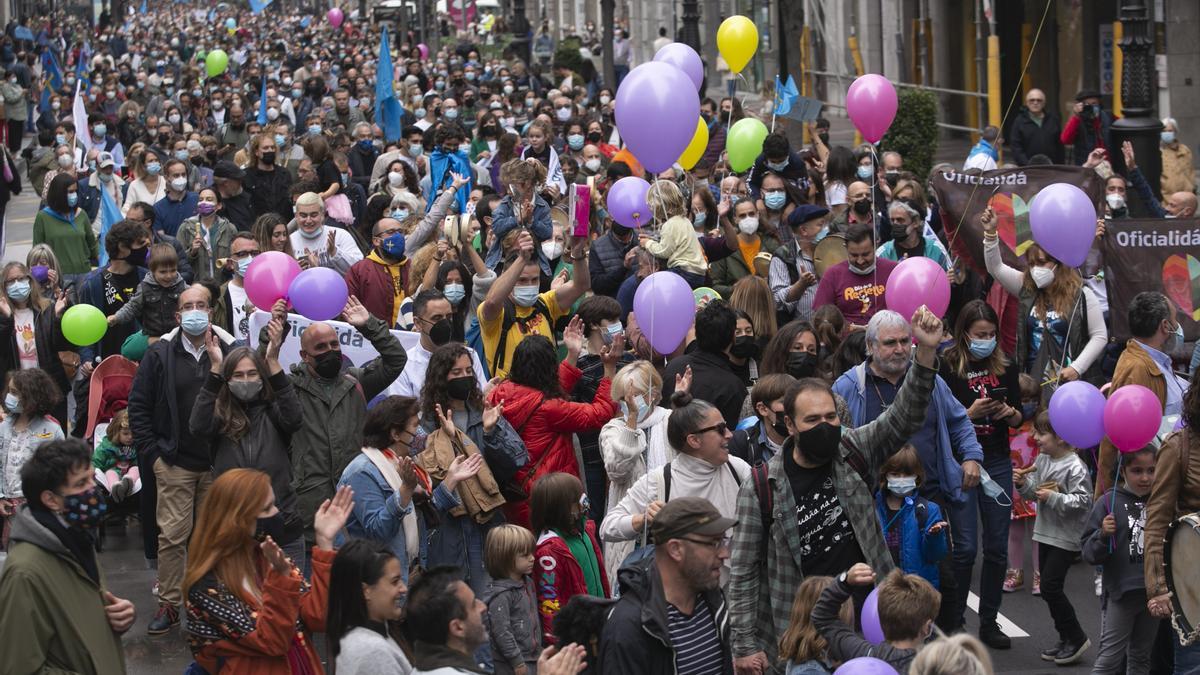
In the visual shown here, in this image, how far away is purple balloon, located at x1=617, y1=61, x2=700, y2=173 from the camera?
9109 millimetres

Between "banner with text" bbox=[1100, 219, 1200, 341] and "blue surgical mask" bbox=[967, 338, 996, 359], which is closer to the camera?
"blue surgical mask" bbox=[967, 338, 996, 359]

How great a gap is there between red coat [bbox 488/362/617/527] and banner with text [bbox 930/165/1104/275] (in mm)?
3397

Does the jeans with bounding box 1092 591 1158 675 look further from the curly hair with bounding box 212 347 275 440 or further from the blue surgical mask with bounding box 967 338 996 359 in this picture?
the curly hair with bounding box 212 347 275 440

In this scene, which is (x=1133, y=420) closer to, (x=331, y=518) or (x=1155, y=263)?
(x=1155, y=263)

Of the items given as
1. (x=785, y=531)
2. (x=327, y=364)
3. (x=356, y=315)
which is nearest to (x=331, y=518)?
(x=785, y=531)

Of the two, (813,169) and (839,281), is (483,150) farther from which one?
(839,281)

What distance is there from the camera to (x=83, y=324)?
34.1ft

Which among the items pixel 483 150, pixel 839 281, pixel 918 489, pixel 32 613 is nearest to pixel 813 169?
pixel 839 281

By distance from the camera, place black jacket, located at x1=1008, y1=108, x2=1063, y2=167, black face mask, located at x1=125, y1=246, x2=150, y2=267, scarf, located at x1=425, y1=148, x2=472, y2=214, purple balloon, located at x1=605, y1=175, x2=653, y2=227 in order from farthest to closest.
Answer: black jacket, located at x1=1008, y1=108, x2=1063, y2=167
scarf, located at x1=425, y1=148, x2=472, y2=214
purple balloon, located at x1=605, y1=175, x2=653, y2=227
black face mask, located at x1=125, y1=246, x2=150, y2=267

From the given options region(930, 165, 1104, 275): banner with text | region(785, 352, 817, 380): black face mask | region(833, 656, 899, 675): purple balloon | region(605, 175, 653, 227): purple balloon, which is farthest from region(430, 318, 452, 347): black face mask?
region(833, 656, 899, 675): purple balloon

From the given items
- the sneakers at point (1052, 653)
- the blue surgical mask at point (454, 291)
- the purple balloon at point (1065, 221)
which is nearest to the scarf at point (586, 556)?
the sneakers at point (1052, 653)

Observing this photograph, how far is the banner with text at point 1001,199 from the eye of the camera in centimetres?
1098

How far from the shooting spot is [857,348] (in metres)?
8.46

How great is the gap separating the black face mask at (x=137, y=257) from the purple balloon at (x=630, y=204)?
2.93 meters
